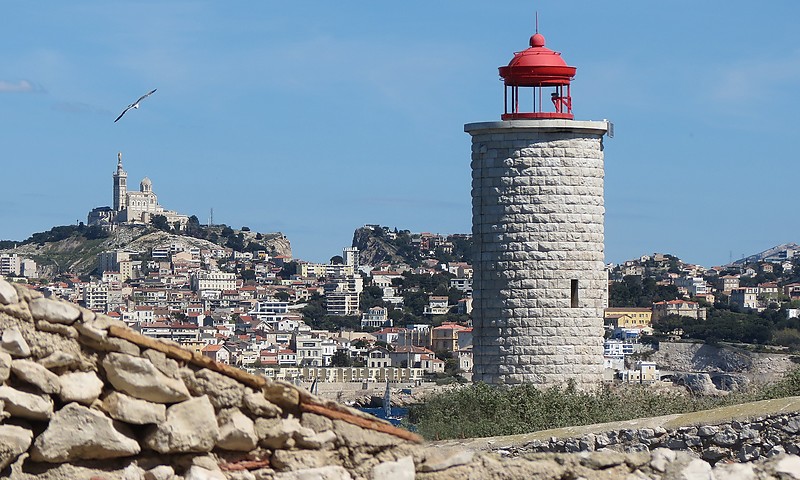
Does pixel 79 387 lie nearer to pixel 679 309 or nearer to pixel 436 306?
pixel 679 309

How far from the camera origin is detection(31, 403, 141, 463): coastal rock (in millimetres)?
5094

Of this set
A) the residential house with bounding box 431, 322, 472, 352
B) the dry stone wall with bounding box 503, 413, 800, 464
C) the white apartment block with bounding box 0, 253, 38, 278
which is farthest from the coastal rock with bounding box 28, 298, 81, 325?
the white apartment block with bounding box 0, 253, 38, 278

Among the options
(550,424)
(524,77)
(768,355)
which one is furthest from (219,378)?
(768,355)

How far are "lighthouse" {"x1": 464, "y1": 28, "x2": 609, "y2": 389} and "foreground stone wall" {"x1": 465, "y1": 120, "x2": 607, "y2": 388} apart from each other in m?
0.01

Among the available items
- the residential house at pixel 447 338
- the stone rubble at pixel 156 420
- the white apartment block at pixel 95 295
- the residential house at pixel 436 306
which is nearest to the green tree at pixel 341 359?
the residential house at pixel 447 338

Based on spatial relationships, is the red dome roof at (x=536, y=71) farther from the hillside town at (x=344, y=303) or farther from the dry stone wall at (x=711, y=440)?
the hillside town at (x=344, y=303)

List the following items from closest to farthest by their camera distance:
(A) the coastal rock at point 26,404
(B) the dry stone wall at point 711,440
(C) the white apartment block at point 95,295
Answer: (A) the coastal rock at point 26,404 < (B) the dry stone wall at point 711,440 < (C) the white apartment block at point 95,295

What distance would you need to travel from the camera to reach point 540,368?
18250mm

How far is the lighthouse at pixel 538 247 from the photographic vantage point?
18.2 meters

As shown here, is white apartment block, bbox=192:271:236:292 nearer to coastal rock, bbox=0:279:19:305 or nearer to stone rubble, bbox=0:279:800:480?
stone rubble, bbox=0:279:800:480

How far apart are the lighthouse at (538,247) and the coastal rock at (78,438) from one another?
13.2 metres

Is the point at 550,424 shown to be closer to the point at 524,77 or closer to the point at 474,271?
the point at 474,271

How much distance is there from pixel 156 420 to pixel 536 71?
14834mm

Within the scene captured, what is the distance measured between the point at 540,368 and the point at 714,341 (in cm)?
9185
